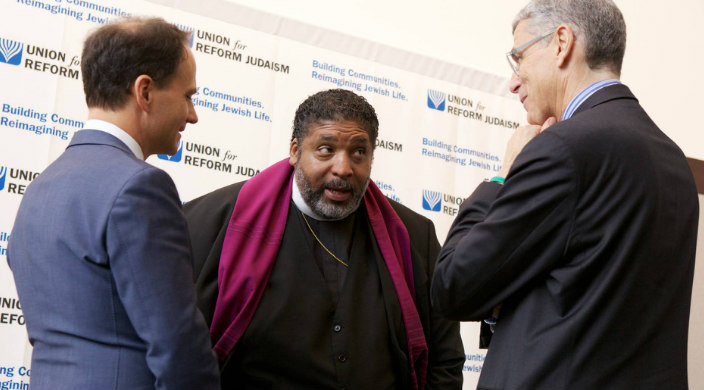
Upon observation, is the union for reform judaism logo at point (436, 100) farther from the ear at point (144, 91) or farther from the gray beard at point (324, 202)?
the ear at point (144, 91)

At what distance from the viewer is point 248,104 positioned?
386 centimetres

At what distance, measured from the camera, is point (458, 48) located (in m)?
4.88

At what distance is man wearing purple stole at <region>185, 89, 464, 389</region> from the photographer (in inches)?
96.3

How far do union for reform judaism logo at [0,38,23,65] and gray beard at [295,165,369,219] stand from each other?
4.98ft

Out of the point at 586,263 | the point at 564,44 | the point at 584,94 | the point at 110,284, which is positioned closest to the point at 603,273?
the point at 586,263

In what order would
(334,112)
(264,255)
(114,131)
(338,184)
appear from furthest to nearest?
(334,112) < (338,184) < (264,255) < (114,131)

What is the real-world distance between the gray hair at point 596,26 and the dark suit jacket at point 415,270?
1108 millimetres

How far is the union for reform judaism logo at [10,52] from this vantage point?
3.26m

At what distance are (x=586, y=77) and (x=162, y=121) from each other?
112cm

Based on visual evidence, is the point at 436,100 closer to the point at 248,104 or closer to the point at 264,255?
the point at 248,104

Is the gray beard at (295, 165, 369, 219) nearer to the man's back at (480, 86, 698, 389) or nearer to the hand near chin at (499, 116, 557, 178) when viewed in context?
the hand near chin at (499, 116, 557, 178)

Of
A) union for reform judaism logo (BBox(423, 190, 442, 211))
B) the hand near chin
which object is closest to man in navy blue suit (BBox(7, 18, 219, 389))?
the hand near chin

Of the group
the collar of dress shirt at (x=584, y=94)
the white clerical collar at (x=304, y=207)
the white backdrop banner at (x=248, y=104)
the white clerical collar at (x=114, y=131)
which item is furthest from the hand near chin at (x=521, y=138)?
the white backdrop banner at (x=248, y=104)

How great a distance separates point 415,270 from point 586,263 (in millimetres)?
1148
